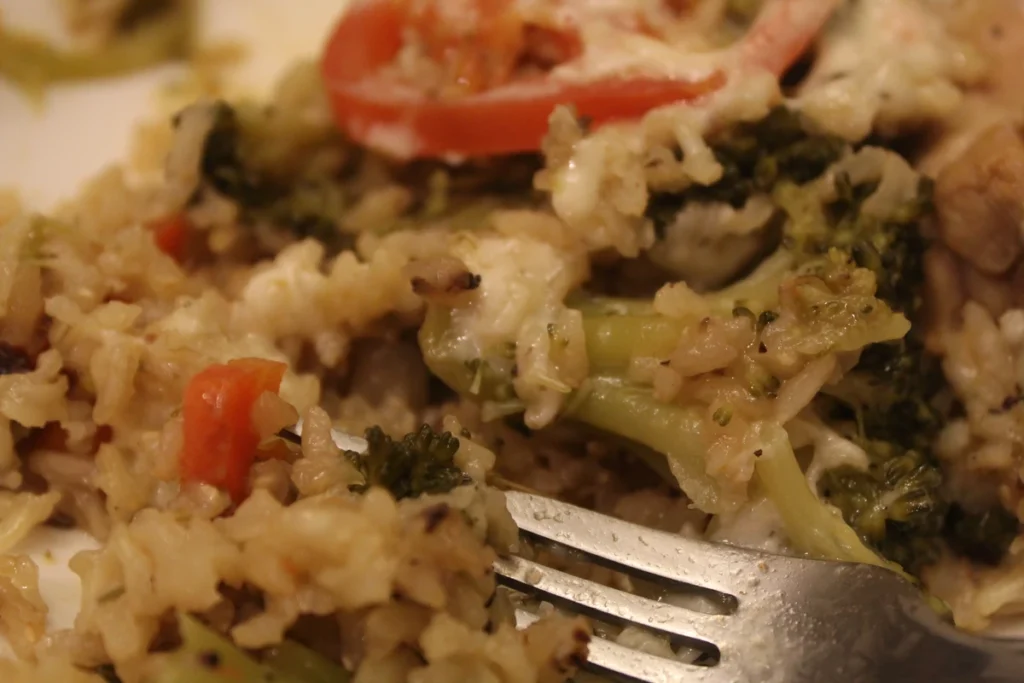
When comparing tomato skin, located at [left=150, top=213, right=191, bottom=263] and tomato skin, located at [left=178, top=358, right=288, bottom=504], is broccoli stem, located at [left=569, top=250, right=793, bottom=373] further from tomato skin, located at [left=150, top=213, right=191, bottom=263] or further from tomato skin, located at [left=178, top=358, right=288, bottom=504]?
tomato skin, located at [left=150, top=213, right=191, bottom=263]

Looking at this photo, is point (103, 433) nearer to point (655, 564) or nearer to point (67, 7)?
point (655, 564)

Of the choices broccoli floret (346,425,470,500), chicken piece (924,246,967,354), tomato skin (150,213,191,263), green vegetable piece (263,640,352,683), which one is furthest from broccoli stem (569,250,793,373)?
tomato skin (150,213,191,263)

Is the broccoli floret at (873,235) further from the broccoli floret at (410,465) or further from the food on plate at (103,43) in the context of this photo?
the food on plate at (103,43)

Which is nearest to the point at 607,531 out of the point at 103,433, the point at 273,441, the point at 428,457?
the point at 428,457

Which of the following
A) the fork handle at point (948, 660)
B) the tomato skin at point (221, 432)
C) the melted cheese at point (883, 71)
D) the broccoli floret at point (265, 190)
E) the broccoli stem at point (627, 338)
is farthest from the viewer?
the broccoli floret at point (265, 190)

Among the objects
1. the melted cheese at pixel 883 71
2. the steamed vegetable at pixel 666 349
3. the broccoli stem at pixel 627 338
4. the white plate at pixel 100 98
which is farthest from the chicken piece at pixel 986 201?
the white plate at pixel 100 98

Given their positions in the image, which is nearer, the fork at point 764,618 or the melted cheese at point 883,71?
the fork at point 764,618

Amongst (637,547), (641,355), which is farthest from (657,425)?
(637,547)
